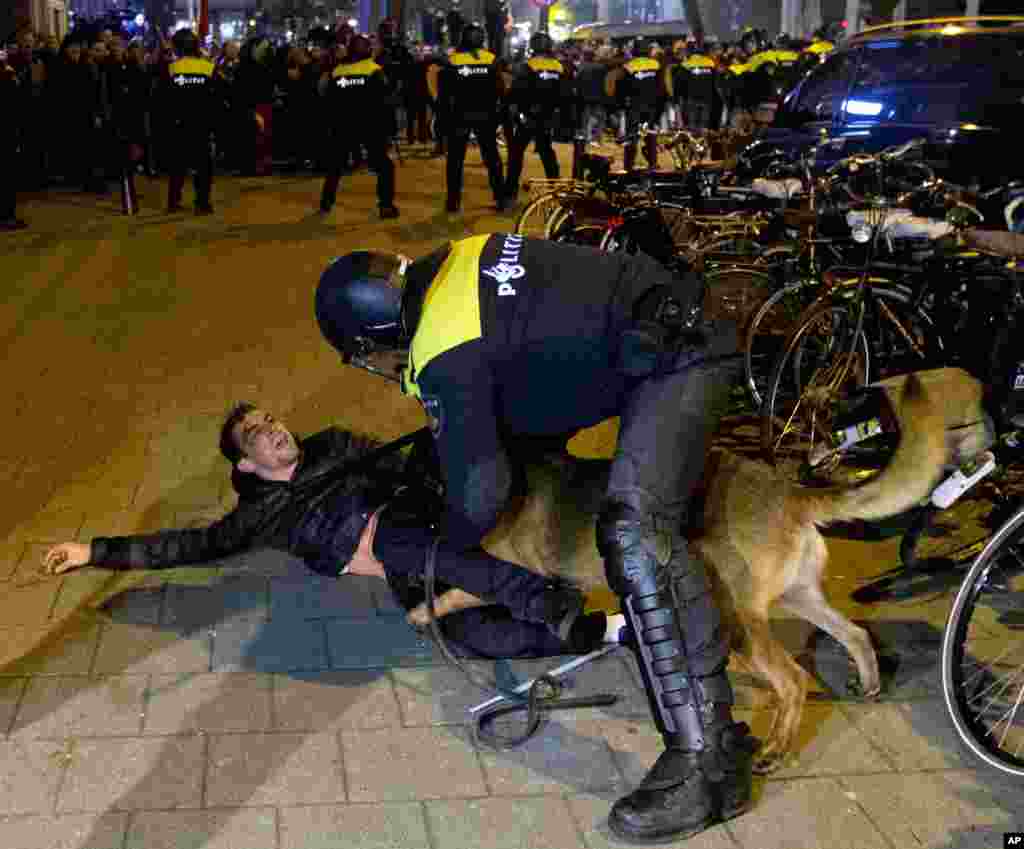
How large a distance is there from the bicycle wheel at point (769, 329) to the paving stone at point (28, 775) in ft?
12.4

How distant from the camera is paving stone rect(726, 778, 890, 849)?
3322mm

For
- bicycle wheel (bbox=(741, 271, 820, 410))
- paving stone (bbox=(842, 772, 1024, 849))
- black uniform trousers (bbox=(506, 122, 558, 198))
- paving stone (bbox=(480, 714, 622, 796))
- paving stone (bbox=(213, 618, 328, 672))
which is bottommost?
paving stone (bbox=(842, 772, 1024, 849))

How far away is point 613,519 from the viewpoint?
3.26m

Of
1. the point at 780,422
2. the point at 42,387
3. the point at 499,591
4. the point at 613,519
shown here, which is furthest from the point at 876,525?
the point at 42,387

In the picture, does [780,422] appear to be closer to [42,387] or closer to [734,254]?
[734,254]

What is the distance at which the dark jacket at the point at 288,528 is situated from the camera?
13.9 feet

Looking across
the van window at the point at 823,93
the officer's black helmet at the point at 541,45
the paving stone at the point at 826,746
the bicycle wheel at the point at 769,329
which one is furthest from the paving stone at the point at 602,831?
the officer's black helmet at the point at 541,45

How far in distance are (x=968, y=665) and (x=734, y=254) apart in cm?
378

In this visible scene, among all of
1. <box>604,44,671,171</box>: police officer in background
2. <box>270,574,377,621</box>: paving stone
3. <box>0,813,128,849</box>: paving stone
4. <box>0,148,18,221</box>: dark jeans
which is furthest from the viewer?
<box>604,44,671,171</box>: police officer in background

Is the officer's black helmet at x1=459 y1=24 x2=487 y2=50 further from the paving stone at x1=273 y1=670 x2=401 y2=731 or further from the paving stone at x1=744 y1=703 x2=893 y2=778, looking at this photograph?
the paving stone at x1=744 y1=703 x2=893 y2=778

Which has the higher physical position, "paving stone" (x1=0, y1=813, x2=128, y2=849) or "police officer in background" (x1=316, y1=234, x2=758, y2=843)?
"police officer in background" (x1=316, y1=234, x2=758, y2=843)

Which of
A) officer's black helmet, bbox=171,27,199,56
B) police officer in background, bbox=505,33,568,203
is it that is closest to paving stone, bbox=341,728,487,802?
police officer in background, bbox=505,33,568,203

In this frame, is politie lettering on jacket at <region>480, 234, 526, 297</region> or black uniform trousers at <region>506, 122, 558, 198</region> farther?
black uniform trousers at <region>506, 122, 558, 198</region>

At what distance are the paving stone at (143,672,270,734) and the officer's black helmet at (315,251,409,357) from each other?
45.9 inches
